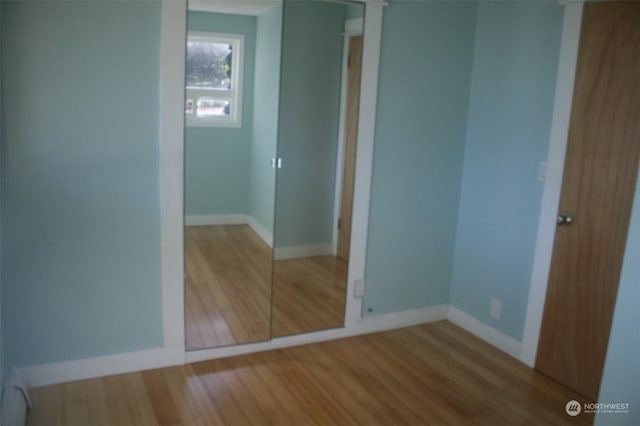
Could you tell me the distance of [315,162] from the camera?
3289 mm

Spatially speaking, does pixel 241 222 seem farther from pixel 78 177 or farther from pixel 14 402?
pixel 14 402

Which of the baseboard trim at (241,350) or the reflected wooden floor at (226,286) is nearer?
the baseboard trim at (241,350)

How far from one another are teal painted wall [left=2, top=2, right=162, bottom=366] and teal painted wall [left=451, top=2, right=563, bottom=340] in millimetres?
2027

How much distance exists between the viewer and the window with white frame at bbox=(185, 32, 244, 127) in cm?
277

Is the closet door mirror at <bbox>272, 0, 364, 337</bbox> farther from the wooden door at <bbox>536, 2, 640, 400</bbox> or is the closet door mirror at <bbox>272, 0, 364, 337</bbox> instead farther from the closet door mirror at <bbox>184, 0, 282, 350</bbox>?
the wooden door at <bbox>536, 2, 640, 400</bbox>

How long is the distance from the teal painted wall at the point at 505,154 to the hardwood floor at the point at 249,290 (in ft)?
3.02

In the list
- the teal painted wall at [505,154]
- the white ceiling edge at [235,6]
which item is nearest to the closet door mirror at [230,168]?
the white ceiling edge at [235,6]

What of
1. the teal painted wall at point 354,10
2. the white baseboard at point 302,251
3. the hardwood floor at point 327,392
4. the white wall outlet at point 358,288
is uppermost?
the teal painted wall at point 354,10

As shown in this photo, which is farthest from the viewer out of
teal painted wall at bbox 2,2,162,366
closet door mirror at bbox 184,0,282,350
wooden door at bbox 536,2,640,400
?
closet door mirror at bbox 184,0,282,350

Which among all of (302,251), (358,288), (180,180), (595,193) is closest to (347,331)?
(358,288)

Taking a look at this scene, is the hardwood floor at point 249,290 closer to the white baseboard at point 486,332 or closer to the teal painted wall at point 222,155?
the teal painted wall at point 222,155

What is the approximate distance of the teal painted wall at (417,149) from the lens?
10.7 feet

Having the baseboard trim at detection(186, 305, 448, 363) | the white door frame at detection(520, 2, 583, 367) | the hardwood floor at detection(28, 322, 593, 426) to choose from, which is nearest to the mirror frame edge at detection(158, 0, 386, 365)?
the baseboard trim at detection(186, 305, 448, 363)

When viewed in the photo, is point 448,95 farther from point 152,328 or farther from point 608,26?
point 152,328
